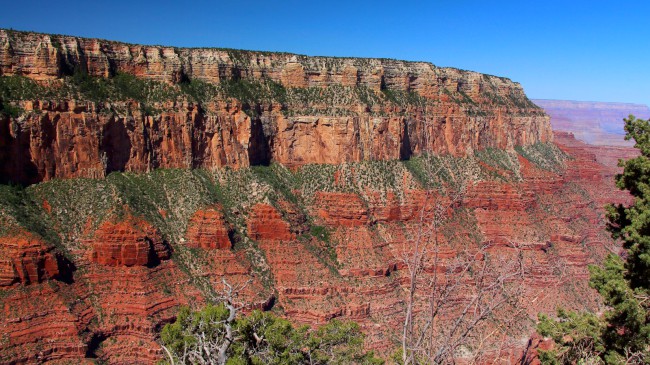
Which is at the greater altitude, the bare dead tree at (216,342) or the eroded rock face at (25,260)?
the bare dead tree at (216,342)

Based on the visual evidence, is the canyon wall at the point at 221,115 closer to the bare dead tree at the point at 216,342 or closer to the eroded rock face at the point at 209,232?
the eroded rock face at the point at 209,232

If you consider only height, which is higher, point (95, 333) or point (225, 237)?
point (225, 237)

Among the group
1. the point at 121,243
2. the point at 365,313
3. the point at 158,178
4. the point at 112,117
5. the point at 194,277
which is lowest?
the point at 365,313

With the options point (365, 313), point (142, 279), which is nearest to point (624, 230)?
point (365, 313)

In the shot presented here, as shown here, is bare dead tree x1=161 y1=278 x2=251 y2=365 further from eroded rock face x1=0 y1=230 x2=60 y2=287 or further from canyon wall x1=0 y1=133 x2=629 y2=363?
eroded rock face x1=0 y1=230 x2=60 y2=287

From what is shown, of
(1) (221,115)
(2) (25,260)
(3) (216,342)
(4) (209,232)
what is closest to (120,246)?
(2) (25,260)

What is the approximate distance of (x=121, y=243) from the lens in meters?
50.1

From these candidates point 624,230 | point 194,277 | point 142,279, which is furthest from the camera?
point 194,277

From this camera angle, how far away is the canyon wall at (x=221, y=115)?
179ft

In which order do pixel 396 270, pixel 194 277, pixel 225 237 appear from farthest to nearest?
pixel 396 270 → pixel 225 237 → pixel 194 277

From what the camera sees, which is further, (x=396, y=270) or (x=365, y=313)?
(x=396, y=270)

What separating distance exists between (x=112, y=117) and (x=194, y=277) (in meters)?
19.0

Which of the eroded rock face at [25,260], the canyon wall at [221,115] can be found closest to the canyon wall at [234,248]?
the eroded rock face at [25,260]

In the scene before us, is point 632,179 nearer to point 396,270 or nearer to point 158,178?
point 396,270
